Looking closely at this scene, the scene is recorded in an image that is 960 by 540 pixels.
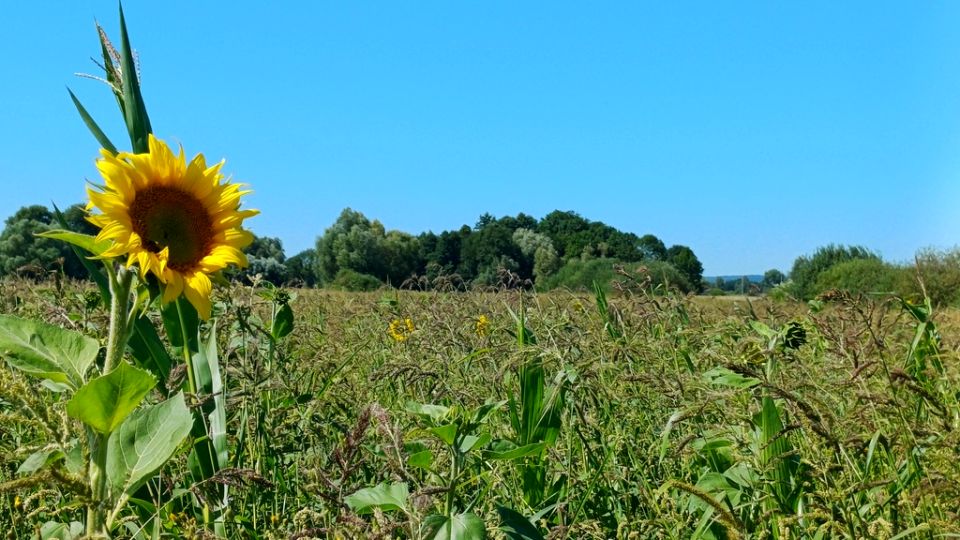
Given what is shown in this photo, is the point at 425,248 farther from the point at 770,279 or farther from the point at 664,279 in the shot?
the point at 664,279

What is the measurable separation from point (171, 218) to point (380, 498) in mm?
908

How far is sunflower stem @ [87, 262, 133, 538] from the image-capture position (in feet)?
4.78

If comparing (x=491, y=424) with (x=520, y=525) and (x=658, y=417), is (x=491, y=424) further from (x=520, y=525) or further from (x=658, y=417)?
(x=520, y=525)

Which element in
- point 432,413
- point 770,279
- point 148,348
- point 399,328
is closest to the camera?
point 432,413

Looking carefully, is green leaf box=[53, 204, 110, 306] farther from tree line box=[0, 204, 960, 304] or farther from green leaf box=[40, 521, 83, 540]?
tree line box=[0, 204, 960, 304]

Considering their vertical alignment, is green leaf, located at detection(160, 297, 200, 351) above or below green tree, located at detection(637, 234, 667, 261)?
below

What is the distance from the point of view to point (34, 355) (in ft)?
5.12

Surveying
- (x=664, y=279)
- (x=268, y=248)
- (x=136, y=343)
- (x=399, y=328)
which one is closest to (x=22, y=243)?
(x=268, y=248)

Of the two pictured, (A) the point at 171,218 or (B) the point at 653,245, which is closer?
(A) the point at 171,218

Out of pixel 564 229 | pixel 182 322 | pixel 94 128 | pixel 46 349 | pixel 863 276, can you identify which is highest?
pixel 564 229

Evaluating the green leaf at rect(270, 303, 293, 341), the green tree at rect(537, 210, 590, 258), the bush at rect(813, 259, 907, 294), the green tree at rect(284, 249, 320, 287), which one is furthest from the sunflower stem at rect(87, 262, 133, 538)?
the green tree at rect(537, 210, 590, 258)

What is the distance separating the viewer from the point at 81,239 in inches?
→ 65.3

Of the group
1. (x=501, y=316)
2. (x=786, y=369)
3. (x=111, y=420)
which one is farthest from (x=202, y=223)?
(x=501, y=316)

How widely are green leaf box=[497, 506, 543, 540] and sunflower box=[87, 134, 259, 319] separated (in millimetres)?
807
